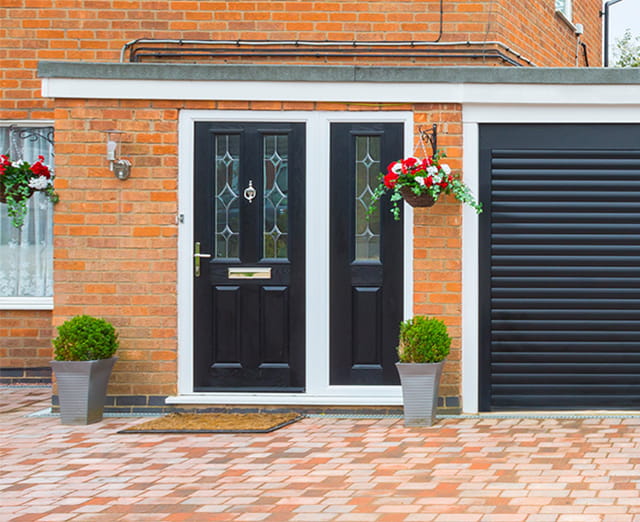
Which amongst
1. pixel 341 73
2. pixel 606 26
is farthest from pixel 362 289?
pixel 606 26

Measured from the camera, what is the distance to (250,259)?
27.0 ft

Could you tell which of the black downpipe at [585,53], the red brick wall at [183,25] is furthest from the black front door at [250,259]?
the black downpipe at [585,53]

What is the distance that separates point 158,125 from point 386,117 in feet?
5.98

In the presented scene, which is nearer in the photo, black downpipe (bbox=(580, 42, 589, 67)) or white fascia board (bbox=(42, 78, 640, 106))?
white fascia board (bbox=(42, 78, 640, 106))

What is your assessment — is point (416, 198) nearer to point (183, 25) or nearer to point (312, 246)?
point (312, 246)

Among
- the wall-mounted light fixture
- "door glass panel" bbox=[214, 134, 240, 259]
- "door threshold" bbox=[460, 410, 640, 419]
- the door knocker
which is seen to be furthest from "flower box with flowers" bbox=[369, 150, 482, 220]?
the wall-mounted light fixture

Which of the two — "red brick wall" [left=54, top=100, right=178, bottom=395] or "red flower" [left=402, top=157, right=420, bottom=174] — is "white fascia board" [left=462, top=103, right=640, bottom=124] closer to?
"red flower" [left=402, top=157, right=420, bottom=174]

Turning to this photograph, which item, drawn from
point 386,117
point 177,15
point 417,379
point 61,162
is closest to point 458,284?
point 417,379

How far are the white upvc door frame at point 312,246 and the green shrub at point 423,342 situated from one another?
18.6 inches

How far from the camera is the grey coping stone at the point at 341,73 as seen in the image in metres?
8.03

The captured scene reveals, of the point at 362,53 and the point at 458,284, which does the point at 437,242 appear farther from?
the point at 362,53

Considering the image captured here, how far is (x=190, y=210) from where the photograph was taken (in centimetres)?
825

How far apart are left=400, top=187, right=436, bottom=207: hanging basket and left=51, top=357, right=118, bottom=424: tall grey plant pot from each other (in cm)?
263

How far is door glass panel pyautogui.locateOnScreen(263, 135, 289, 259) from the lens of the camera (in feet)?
27.2
